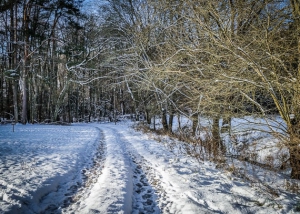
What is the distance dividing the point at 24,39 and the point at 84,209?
1754 centimetres

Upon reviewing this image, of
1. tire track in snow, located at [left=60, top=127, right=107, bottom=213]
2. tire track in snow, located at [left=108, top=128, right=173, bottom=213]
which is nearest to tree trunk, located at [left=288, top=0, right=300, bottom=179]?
tire track in snow, located at [left=108, top=128, right=173, bottom=213]

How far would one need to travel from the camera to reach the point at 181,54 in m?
4.70

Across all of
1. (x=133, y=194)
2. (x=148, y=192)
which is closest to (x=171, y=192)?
(x=148, y=192)

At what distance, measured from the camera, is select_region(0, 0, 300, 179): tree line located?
11.7 feet

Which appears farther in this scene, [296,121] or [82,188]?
[296,121]

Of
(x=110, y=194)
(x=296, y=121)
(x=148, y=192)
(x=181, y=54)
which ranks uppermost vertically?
(x=181, y=54)

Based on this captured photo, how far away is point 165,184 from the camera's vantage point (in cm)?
372

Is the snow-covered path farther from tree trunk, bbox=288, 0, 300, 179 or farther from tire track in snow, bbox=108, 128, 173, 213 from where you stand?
tree trunk, bbox=288, 0, 300, 179

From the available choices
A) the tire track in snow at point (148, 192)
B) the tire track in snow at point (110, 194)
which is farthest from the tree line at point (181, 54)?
the tire track in snow at point (110, 194)

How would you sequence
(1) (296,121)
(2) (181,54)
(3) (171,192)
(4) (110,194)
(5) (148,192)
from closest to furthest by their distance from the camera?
(4) (110,194), (3) (171,192), (5) (148,192), (1) (296,121), (2) (181,54)

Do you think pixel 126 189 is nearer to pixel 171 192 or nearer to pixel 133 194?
pixel 133 194

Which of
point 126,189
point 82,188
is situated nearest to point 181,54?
point 126,189

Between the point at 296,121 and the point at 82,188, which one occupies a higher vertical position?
the point at 296,121

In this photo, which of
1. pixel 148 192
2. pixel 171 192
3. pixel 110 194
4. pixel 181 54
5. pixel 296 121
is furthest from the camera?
pixel 181 54
